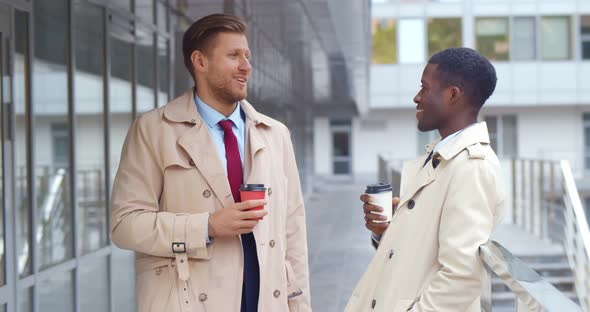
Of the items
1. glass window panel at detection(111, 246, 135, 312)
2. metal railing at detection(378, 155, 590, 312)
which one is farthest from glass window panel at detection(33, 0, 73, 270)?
metal railing at detection(378, 155, 590, 312)

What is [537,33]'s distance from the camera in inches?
1330

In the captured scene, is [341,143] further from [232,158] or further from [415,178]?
[415,178]

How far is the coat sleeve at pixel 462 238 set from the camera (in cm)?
196

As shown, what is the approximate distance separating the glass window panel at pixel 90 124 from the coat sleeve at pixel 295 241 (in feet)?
10.1

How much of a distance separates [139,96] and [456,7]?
28.9 metres

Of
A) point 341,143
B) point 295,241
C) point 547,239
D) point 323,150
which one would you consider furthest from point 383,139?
point 295,241

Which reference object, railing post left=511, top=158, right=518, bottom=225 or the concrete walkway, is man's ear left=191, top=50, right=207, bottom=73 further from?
railing post left=511, top=158, right=518, bottom=225

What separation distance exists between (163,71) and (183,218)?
18.1ft

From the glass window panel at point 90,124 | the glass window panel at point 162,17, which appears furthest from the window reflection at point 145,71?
the glass window panel at point 90,124

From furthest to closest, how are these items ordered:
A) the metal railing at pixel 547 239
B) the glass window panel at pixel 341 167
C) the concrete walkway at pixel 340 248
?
the glass window panel at pixel 341 167 → the concrete walkway at pixel 340 248 → the metal railing at pixel 547 239

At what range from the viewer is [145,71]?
7242 millimetres

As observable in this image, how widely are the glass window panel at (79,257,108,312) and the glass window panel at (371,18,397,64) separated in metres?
28.6

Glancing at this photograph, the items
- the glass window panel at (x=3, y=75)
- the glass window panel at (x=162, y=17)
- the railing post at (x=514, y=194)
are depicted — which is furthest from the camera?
the railing post at (x=514, y=194)

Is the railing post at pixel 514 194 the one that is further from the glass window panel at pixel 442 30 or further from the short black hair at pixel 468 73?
the glass window panel at pixel 442 30
